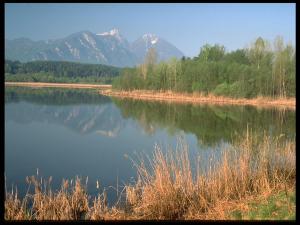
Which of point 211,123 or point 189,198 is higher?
point 211,123

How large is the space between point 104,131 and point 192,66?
104 ft

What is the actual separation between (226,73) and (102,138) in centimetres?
3065

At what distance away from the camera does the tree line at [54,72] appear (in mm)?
106062

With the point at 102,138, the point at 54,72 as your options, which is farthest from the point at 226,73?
the point at 54,72

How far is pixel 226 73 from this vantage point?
47906 millimetres

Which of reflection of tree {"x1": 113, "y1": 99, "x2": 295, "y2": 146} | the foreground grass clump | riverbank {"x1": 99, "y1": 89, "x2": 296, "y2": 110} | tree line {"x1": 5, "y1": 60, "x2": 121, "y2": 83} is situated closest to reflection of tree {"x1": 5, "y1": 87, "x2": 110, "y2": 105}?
riverbank {"x1": 99, "y1": 89, "x2": 296, "y2": 110}

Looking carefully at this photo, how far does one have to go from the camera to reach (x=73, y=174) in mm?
12266

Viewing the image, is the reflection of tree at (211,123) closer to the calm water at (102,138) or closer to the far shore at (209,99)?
the calm water at (102,138)

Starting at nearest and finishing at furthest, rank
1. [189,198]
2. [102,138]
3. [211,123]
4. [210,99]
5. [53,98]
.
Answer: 1. [189,198]
2. [102,138]
3. [211,123]
4. [210,99]
5. [53,98]

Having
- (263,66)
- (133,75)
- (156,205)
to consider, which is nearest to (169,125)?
(156,205)

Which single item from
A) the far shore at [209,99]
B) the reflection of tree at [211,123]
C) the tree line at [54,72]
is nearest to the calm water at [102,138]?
the reflection of tree at [211,123]

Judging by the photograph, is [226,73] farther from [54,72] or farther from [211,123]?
[54,72]
